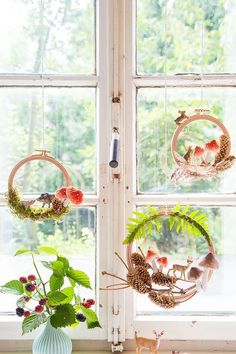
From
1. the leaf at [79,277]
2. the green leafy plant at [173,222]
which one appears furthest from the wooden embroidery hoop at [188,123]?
the leaf at [79,277]

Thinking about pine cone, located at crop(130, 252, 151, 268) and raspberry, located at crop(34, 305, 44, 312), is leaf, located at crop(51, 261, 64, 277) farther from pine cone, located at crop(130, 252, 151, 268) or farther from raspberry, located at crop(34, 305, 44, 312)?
pine cone, located at crop(130, 252, 151, 268)

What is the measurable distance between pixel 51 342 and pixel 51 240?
330 millimetres

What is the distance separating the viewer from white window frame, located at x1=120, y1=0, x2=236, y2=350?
5.19ft

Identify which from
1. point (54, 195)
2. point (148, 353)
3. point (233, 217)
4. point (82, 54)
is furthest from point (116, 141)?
point (148, 353)

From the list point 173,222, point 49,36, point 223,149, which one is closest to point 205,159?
point 223,149

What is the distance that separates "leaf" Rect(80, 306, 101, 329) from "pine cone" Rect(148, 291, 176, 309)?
19 cm

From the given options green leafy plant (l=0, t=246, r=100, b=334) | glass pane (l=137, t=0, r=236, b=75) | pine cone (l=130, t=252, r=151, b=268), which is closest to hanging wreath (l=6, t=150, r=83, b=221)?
green leafy plant (l=0, t=246, r=100, b=334)

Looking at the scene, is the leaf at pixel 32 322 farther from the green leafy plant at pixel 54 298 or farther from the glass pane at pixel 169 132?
the glass pane at pixel 169 132

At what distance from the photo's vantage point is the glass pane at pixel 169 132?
5.30 feet

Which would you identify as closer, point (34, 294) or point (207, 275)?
point (207, 275)

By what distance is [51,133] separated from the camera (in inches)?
64.7

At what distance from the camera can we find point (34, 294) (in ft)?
4.94

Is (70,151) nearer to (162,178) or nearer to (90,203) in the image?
(90,203)

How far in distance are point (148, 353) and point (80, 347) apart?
21 cm
